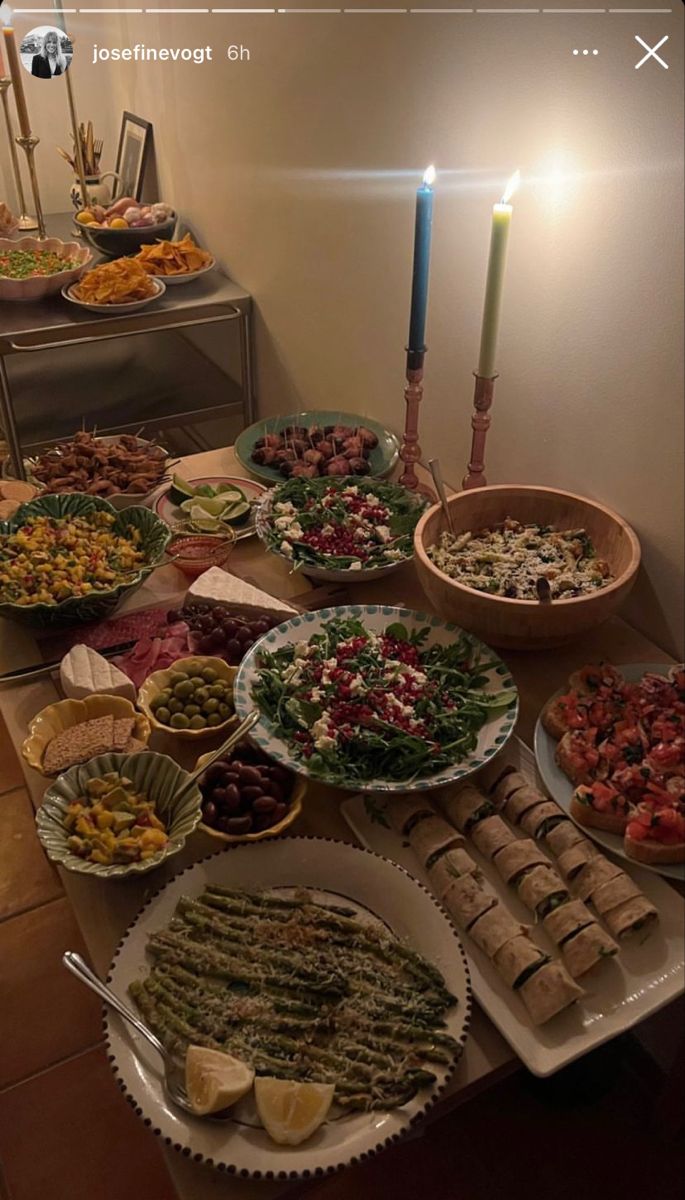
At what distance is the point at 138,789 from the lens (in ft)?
3.75

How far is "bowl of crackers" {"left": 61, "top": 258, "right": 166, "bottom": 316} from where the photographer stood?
8.07 feet

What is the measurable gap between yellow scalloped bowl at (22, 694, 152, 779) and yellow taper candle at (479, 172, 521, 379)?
78 cm

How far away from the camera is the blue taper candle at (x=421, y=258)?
149 cm

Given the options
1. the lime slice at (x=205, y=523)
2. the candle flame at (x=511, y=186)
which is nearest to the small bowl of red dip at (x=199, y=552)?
the lime slice at (x=205, y=523)

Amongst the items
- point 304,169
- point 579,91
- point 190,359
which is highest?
point 579,91

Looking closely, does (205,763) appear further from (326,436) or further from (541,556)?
(326,436)

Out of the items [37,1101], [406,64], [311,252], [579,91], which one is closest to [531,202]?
[579,91]

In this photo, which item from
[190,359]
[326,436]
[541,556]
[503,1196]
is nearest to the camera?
[541,556]

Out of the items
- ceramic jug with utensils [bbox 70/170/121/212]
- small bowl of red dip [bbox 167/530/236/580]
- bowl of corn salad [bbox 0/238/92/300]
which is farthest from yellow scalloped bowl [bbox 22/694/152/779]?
ceramic jug with utensils [bbox 70/170/121/212]

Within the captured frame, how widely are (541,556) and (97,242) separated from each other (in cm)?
206

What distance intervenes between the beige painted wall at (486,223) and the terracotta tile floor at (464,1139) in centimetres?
86

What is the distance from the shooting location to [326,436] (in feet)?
6.29

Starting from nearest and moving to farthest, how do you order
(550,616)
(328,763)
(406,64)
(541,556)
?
(328,763) → (550,616) → (541,556) → (406,64)

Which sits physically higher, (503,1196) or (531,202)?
(531,202)
